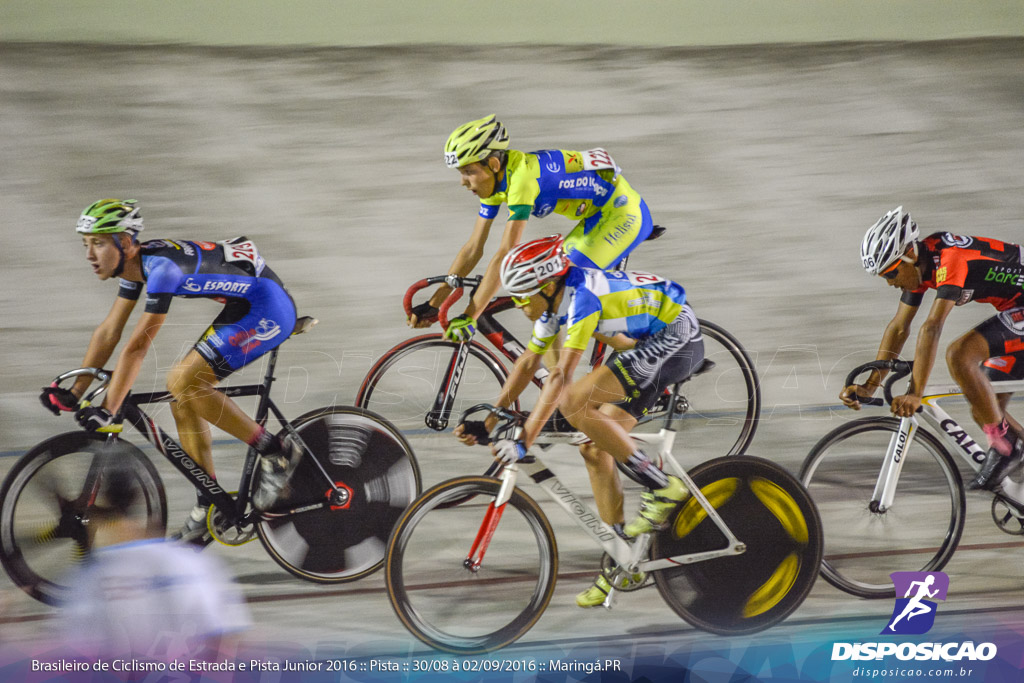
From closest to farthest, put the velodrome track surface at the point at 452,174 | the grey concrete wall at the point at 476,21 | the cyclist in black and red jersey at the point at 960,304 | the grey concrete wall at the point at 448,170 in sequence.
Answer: the cyclist in black and red jersey at the point at 960,304, the velodrome track surface at the point at 452,174, the grey concrete wall at the point at 448,170, the grey concrete wall at the point at 476,21

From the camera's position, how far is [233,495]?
10.8 feet

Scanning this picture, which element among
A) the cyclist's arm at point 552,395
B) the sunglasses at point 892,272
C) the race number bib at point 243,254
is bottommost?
the cyclist's arm at point 552,395

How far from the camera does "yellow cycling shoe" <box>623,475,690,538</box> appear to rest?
10.0 feet

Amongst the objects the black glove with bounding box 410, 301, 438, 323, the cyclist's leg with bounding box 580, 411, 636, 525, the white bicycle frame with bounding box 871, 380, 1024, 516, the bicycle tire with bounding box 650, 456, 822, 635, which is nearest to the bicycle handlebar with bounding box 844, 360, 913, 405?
the white bicycle frame with bounding box 871, 380, 1024, 516

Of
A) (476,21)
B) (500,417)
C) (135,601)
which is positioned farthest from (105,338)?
(476,21)

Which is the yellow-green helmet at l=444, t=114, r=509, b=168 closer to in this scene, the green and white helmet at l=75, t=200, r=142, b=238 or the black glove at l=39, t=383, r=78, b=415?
the green and white helmet at l=75, t=200, r=142, b=238

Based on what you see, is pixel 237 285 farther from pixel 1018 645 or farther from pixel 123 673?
pixel 1018 645

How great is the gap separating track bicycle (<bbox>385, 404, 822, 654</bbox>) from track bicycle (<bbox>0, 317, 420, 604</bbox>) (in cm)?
50

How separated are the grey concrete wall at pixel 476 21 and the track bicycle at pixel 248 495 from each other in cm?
338

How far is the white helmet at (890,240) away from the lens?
10.8ft

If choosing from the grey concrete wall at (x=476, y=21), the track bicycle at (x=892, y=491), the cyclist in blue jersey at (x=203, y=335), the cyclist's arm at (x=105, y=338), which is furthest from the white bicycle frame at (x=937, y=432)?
the grey concrete wall at (x=476, y=21)

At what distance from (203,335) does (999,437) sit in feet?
9.02

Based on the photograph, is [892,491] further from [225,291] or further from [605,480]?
[225,291]

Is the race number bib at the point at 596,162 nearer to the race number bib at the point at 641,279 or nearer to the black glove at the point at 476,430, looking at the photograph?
the race number bib at the point at 641,279
